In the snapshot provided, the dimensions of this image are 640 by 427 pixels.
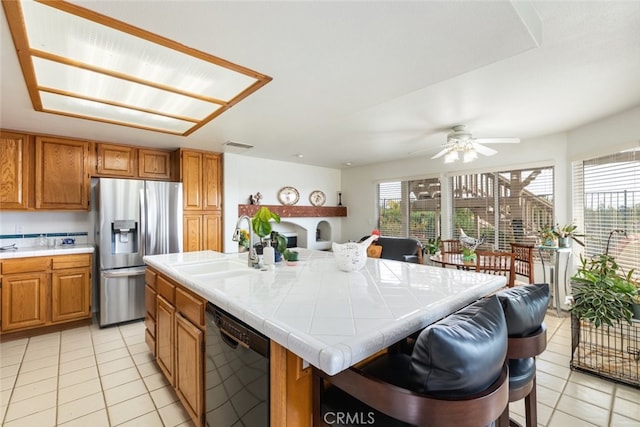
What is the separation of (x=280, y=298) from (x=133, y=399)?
165 cm

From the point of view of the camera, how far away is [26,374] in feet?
7.79

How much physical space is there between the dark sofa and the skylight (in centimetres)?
312

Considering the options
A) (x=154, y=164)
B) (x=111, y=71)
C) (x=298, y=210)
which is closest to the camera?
(x=111, y=71)

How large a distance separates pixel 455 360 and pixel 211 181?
428 cm

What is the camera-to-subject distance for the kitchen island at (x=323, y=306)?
94 cm

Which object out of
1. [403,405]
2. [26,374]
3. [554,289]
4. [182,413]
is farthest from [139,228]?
[554,289]

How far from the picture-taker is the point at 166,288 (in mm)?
2064

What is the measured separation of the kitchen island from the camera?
941 mm

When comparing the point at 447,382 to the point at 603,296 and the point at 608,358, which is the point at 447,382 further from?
the point at 608,358

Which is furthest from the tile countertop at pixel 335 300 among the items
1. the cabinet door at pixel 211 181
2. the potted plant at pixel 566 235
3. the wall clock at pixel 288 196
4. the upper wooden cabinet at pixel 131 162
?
the wall clock at pixel 288 196

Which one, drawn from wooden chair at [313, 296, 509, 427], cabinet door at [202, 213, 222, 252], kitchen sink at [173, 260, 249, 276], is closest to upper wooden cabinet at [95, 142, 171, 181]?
cabinet door at [202, 213, 222, 252]

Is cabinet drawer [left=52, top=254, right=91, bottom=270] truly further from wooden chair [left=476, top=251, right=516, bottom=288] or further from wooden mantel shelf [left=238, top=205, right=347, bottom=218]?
wooden chair [left=476, top=251, right=516, bottom=288]

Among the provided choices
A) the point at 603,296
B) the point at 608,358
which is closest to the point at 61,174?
the point at 603,296

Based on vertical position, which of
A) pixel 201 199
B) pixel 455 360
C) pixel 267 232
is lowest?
pixel 455 360
